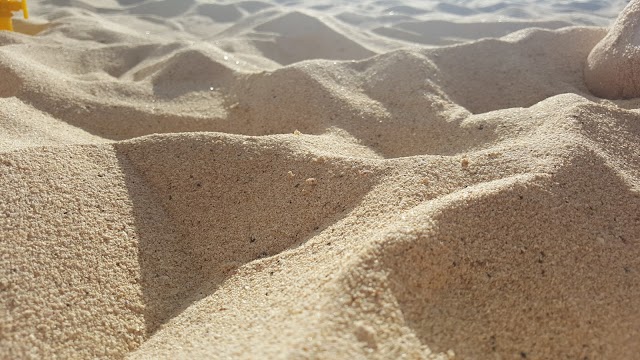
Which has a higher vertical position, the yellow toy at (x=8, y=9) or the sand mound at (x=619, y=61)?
the sand mound at (x=619, y=61)

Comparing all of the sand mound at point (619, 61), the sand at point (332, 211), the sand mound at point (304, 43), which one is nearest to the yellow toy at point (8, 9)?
the sand at point (332, 211)

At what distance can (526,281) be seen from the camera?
3.48ft

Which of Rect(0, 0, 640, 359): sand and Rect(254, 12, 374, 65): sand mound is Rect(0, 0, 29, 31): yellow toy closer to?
Rect(0, 0, 640, 359): sand

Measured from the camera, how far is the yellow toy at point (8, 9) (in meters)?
3.06

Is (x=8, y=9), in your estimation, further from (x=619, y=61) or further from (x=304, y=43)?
(x=619, y=61)

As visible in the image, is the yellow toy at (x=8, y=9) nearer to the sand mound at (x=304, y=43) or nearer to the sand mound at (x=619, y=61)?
the sand mound at (x=304, y=43)

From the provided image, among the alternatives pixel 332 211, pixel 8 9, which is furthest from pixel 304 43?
pixel 332 211

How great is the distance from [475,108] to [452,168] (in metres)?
0.78

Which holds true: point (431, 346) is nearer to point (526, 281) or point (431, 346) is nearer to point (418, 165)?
point (526, 281)

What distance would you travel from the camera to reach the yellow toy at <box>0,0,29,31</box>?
120 inches

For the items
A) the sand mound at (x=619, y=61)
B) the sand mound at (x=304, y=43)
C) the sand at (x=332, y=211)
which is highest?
the sand mound at (x=619, y=61)

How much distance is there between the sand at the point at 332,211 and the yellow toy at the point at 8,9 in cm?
93

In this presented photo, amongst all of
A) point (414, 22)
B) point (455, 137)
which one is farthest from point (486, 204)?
point (414, 22)

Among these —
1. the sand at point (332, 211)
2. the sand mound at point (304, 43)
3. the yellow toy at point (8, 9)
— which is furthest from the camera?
the sand mound at point (304, 43)
